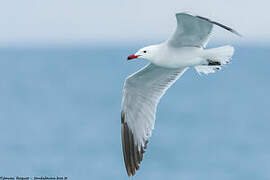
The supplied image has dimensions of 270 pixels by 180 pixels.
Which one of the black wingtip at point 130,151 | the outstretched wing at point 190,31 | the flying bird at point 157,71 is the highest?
the outstretched wing at point 190,31

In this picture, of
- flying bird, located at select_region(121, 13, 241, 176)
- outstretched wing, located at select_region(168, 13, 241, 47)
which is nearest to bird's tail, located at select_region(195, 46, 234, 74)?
flying bird, located at select_region(121, 13, 241, 176)

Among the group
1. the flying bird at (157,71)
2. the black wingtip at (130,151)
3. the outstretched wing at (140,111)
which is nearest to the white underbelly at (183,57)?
the flying bird at (157,71)

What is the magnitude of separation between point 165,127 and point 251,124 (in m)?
5.23

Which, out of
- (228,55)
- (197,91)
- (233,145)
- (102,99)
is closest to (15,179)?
(228,55)

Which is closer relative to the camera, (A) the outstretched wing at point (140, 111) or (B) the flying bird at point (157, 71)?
(B) the flying bird at point (157, 71)

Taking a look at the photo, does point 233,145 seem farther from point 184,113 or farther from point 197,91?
point 197,91

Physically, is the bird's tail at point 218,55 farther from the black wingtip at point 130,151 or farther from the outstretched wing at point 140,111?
the black wingtip at point 130,151

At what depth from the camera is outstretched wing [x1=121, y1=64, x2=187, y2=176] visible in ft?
25.8

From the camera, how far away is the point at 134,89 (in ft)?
25.8

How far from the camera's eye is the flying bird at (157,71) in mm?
6926

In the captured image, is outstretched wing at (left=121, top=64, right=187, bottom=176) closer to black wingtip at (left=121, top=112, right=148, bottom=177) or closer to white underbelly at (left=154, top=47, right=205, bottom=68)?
black wingtip at (left=121, top=112, right=148, bottom=177)

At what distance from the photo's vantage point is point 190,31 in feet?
22.4

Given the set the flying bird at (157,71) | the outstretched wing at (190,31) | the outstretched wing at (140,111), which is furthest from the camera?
the outstretched wing at (140,111)

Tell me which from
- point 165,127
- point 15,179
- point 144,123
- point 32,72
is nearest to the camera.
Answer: point 15,179
